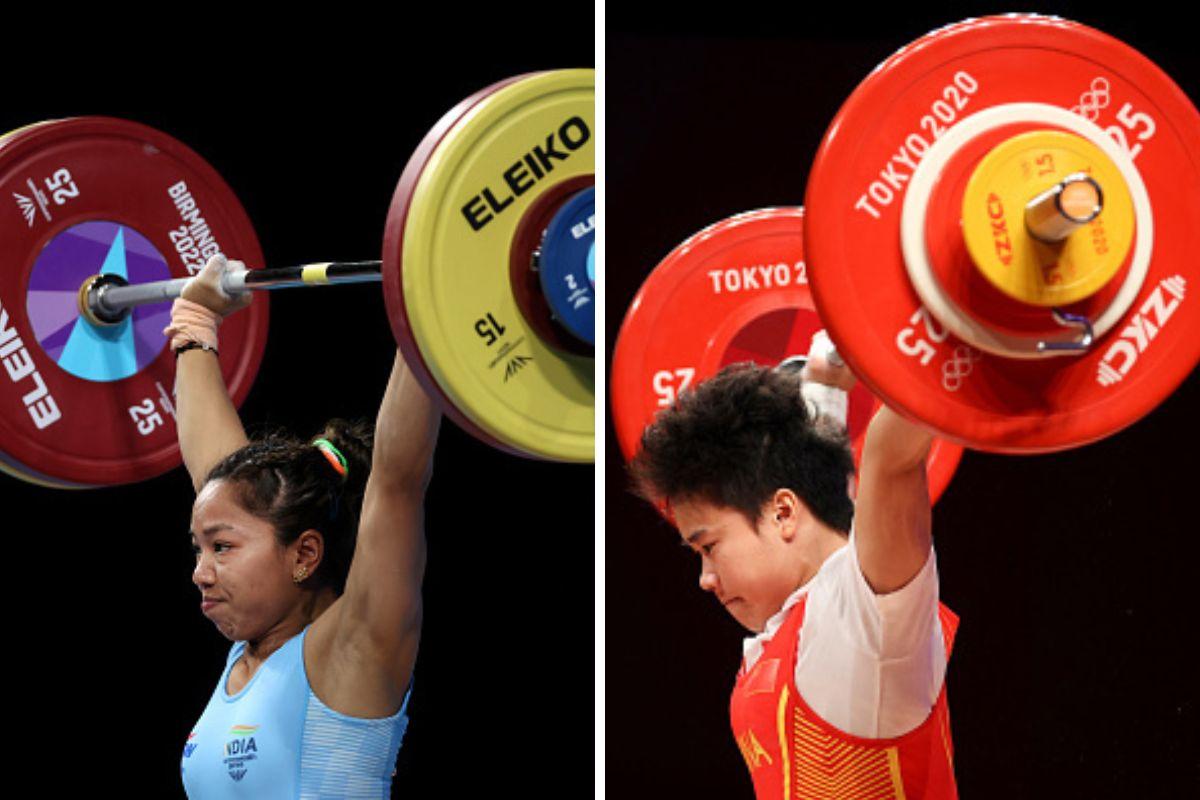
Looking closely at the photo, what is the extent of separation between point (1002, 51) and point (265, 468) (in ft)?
5.66

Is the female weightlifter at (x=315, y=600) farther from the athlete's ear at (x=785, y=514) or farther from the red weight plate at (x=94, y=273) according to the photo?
the athlete's ear at (x=785, y=514)

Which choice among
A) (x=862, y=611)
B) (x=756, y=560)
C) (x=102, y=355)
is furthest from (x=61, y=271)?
(x=862, y=611)

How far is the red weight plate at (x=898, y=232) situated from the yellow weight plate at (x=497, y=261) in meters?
0.78

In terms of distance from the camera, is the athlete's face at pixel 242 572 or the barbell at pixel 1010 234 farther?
the athlete's face at pixel 242 572

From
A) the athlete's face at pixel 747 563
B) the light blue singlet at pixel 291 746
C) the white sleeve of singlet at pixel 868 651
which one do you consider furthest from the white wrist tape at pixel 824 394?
the light blue singlet at pixel 291 746

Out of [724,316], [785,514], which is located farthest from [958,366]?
[724,316]

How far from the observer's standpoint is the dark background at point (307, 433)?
3.62 metres

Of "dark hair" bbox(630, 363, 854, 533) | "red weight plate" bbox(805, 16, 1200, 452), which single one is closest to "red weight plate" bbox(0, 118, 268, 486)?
"dark hair" bbox(630, 363, 854, 533)

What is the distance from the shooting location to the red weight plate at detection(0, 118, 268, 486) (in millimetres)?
3805

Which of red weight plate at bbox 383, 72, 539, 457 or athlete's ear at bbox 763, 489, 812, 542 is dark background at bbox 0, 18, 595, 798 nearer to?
red weight plate at bbox 383, 72, 539, 457

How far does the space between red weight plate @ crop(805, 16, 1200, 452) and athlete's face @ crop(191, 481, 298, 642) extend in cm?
155

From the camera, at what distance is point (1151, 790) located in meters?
3.33

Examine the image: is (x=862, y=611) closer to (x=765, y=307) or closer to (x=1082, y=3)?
(x=765, y=307)

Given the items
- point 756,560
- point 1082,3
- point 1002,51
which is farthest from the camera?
point 1082,3
